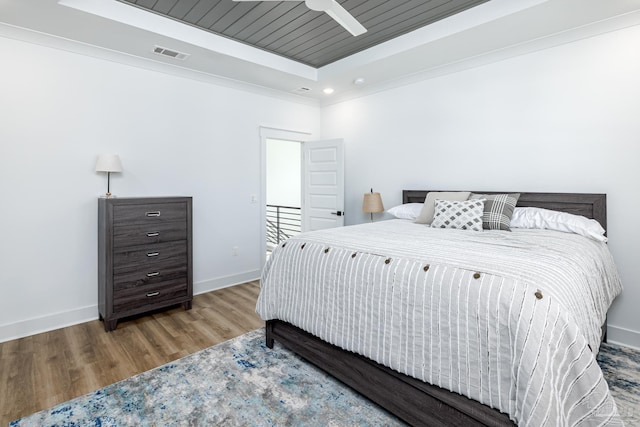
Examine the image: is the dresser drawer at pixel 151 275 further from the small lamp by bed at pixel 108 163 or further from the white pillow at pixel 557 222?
the white pillow at pixel 557 222

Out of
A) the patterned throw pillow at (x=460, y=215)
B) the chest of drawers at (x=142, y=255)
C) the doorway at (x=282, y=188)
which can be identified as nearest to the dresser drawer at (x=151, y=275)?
the chest of drawers at (x=142, y=255)

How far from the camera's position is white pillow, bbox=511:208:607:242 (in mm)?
2504

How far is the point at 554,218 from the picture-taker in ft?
8.83

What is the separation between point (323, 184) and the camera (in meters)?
4.76

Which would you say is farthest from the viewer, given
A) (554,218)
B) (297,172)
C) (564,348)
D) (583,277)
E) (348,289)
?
(297,172)

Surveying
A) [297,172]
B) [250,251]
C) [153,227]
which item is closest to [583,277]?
[153,227]

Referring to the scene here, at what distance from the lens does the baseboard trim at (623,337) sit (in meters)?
2.64

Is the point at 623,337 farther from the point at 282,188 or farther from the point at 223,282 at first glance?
the point at 282,188

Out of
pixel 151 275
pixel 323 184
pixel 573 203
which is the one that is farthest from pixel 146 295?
pixel 573 203

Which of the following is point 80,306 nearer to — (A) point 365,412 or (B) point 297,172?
(A) point 365,412

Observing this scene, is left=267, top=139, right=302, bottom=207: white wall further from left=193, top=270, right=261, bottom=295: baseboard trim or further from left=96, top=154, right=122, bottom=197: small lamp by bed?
left=96, top=154, right=122, bottom=197: small lamp by bed

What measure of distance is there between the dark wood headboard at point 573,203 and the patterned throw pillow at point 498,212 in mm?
217

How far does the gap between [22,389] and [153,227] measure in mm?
1482

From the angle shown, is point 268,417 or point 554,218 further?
point 554,218
